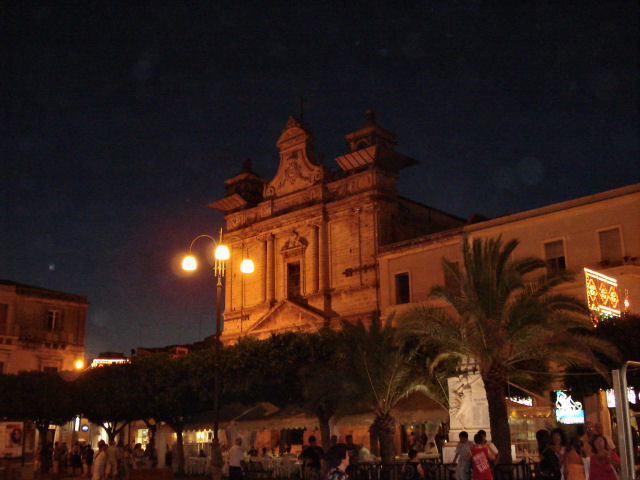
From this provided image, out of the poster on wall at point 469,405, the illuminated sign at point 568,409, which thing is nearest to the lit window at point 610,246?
the illuminated sign at point 568,409

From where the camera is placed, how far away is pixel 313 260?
39.7 metres

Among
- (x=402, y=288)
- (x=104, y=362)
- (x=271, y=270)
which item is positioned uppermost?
(x=271, y=270)

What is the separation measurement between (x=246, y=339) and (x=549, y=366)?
13.2 m

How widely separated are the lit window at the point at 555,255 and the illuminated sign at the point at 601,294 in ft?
16.7

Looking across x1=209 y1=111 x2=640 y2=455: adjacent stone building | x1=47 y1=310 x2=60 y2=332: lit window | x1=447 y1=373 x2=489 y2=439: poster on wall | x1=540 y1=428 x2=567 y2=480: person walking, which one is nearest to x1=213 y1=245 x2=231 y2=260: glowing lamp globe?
x1=447 y1=373 x2=489 y2=439: poster on wall

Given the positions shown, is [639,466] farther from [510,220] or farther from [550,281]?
[510,220]

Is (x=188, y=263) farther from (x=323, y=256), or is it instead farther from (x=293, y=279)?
(x=293, y=279)

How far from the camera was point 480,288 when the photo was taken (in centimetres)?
1830

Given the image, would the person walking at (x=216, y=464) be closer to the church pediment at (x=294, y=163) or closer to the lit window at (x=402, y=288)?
the lit window at (x=402, y=288)

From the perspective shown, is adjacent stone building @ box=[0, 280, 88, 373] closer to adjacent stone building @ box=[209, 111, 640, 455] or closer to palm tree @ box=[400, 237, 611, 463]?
adjacent stone building @ box=[209, 111, 640, 455]

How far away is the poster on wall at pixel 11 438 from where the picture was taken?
104ft

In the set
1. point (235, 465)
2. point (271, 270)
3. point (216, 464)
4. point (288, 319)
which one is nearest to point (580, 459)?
point (235, 465)

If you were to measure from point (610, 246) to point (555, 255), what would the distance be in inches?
91.4

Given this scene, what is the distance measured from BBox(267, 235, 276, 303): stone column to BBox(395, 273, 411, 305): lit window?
9.12m
